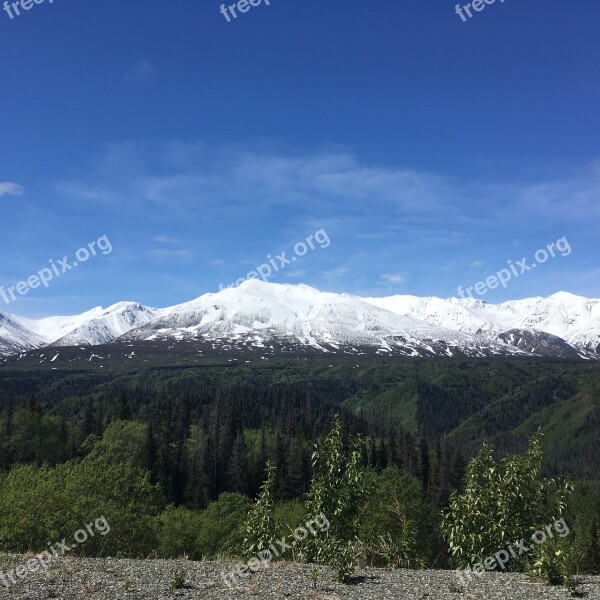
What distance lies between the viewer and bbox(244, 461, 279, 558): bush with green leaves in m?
21.7

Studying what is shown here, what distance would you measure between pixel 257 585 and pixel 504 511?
10.3 m

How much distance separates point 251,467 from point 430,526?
1792 inches

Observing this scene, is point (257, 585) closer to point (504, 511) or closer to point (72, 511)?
point (504, 511)

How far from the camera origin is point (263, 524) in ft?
71.9

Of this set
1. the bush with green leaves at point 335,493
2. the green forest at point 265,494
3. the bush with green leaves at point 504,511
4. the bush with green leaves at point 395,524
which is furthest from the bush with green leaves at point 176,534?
the bush with green leaves at point 504,511

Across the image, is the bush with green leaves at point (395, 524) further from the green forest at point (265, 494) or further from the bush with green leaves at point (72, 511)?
the bush with green leaves at point (72, 511)

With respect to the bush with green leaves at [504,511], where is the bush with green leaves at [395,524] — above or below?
below

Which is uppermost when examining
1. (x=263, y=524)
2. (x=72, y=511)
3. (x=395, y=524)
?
(x=263, y=524)

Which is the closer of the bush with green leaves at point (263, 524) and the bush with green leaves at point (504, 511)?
the bush with green leaves at point (504, 511)

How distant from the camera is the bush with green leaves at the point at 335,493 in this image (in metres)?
21.6

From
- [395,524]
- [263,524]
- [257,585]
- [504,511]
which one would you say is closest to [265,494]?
[263,524]

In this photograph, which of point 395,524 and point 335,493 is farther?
point 395,524

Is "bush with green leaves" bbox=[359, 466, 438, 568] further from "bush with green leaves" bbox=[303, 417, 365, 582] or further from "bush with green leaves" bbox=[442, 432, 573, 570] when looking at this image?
"bush with green leaves" bbox=[442, 432, 573, 570]

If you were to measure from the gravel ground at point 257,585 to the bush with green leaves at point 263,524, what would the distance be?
1157 mm
